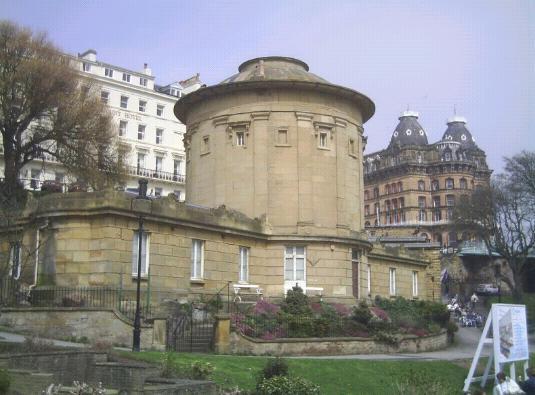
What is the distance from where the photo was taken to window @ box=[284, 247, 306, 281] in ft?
119

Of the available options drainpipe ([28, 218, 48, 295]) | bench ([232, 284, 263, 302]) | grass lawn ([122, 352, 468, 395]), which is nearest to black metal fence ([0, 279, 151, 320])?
drainpipe ([28, 218, 48, 295])

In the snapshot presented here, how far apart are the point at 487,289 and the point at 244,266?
1928 inches

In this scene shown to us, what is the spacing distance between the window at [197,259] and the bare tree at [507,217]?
4257 cm

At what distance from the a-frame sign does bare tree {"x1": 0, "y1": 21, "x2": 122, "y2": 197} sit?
3004cm

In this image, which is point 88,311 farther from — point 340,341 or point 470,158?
point 470,158

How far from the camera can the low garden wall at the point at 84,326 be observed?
23500 mm

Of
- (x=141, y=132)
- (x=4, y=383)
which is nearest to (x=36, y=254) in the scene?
(x=4, y=383)

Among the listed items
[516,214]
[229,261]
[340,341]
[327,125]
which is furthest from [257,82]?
[516,214]

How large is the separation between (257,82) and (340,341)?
15.8 meters

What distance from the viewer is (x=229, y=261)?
Answer: 1314 inches

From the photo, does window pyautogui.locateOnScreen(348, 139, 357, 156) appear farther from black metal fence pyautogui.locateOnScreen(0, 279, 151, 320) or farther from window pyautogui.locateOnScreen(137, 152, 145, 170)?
window pyautogui.locateOnScreen(137, 152, 145, 170)

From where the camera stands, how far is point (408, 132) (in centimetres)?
13662

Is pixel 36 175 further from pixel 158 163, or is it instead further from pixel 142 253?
pixel 142 253

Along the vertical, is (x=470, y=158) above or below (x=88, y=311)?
above
